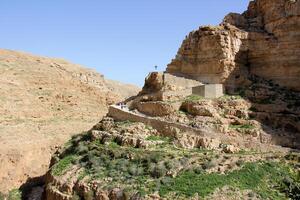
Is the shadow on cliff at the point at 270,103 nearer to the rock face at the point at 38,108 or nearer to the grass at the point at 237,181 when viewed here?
the grass at the point at 237,181

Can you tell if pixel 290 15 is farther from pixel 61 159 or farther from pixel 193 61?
pixel 61 159

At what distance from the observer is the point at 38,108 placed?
141 ft

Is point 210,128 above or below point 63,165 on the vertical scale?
above

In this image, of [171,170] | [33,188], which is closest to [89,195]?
[171,170]

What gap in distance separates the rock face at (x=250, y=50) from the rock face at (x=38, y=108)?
45.0 feet

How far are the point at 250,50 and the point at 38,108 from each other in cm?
2231

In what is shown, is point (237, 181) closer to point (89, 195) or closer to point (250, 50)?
point (89, 195)

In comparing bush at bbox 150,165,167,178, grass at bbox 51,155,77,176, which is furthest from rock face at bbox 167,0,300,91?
bush at bbox 150,165,167,178

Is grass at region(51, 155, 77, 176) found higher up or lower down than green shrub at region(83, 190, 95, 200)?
higher up

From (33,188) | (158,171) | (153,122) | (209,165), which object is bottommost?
(33,188)

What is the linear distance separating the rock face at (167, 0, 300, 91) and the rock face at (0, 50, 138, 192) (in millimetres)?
13707

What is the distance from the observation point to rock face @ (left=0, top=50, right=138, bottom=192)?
34.1 m

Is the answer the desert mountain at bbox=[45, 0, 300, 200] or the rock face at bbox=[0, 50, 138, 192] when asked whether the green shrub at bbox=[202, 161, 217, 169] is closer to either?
the desert mountain at bbox=[45, 0, 300, 200]

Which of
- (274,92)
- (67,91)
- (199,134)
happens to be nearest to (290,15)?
(274,92)
